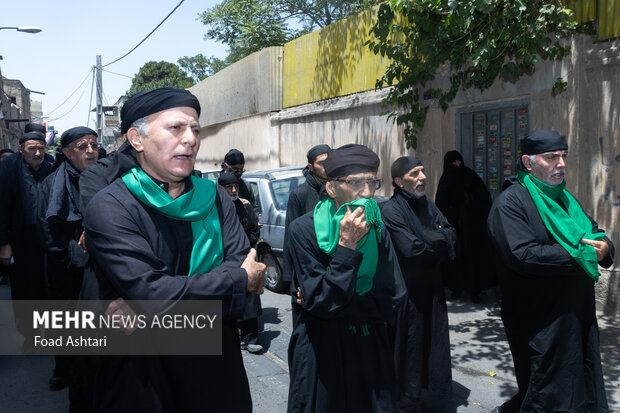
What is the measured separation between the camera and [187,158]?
2.47 m

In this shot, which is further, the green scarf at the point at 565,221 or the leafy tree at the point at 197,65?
the leafy tree at the point at 197,65

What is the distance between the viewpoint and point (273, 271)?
366 inches

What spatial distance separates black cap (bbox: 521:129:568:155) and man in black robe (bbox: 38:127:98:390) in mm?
3222

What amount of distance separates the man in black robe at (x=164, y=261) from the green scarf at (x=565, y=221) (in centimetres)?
214

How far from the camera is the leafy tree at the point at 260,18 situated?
Result: 76.8 ft

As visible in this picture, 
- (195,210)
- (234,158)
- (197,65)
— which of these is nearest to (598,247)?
(195,210)

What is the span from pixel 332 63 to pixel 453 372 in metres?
8.94

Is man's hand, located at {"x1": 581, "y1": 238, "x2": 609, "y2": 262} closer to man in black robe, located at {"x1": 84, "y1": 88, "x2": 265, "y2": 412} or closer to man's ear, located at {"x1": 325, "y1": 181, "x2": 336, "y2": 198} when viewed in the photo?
man's ear, located at {"x1": 325, "y1": 181, "x2": 336, "y2": 198}

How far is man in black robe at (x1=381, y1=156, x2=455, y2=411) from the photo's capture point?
4527mm

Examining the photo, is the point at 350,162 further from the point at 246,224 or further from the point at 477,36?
the point at 477,36

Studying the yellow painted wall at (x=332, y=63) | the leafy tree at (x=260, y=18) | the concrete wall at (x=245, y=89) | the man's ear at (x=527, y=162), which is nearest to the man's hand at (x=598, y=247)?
the man's ear at (x=527, y=162)

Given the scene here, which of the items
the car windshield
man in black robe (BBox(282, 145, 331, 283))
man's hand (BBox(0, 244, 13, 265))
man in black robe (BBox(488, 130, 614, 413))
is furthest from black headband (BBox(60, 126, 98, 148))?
the car windshield

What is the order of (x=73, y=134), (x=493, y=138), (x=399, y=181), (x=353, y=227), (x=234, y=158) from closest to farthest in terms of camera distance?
1. (x=353, y=227)
2. (x=73, y=134)
3. (x=399, y=181)
4. (x=234, y=158)
5. (x=493, y=138)

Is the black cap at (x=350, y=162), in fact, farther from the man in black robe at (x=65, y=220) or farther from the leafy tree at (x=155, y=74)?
the leafy tree at (x=155, y=74)
